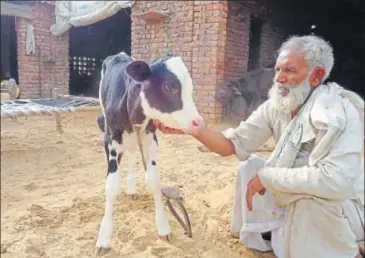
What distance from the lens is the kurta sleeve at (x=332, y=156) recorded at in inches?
28.8

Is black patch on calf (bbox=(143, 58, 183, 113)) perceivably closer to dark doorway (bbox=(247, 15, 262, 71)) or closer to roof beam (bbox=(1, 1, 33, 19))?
roof beam (bbox=(1, 1, 33, 19))

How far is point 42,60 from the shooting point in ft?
1.95

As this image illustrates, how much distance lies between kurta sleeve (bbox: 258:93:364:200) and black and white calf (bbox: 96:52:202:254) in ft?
0.96

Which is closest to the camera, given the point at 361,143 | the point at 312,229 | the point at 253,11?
the point at 361,143

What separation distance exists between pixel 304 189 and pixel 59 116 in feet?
Answer: 1.90

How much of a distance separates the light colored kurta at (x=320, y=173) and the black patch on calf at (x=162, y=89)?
0.31 m

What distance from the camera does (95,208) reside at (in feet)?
3.62

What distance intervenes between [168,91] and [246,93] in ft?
2.08

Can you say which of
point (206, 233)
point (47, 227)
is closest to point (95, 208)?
point (47, 227)

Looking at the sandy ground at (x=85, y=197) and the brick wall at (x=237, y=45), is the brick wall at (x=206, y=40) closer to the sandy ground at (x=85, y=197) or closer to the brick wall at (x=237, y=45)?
the brick wall at (x=237, y=45)

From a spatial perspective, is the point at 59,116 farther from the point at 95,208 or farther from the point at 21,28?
the point at 95,208

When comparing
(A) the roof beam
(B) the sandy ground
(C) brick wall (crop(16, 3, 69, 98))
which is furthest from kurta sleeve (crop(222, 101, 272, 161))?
(A) the roof beam

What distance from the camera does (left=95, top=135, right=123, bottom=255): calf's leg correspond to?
3.04 ft

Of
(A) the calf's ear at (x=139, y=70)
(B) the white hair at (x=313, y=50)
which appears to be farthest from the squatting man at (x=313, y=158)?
(A) the calf's ear at (x=139, y=70)
